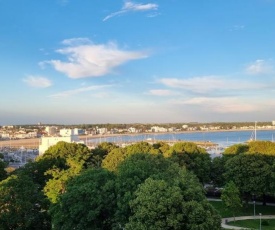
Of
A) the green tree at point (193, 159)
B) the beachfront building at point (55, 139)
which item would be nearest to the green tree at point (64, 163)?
the green tree at point (193, 159)

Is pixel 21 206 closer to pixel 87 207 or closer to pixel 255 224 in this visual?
pixel 87 207

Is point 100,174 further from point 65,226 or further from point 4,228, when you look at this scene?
→ point 4,228

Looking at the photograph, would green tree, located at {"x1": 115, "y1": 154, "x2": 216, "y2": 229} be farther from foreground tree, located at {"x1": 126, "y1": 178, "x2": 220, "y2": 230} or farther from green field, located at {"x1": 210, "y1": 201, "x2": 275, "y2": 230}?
green field, located at {"x1": 210, "y1": 201, "x2": 275, "y2": 230}

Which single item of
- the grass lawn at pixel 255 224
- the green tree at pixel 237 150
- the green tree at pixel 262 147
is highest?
the green tree at pixel 262 147

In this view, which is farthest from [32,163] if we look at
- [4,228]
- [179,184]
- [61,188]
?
[179,184]

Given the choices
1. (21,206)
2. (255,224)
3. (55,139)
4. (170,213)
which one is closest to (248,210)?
(255,224)

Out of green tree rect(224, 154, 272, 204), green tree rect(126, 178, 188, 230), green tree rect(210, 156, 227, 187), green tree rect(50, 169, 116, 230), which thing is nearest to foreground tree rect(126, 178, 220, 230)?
green tree rect(126, 178, 188, 230)

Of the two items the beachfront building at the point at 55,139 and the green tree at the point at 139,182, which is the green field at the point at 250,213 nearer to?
the green tree at the point at 139,182
